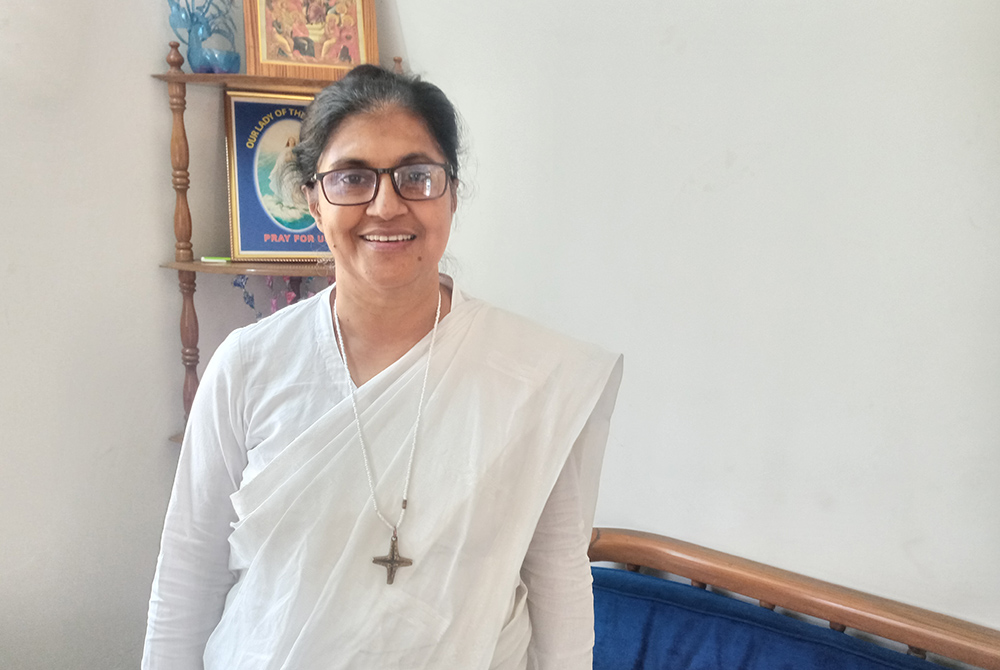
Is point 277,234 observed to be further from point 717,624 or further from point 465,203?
point 717,624

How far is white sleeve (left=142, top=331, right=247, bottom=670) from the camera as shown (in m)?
1.09

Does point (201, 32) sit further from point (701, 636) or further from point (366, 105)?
point (701, 636)

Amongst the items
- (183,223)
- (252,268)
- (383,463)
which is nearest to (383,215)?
(383,463)

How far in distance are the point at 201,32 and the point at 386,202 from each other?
42.9 inches

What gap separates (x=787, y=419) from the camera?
1.44 meters

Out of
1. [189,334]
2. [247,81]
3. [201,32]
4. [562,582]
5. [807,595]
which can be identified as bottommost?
[807,595]

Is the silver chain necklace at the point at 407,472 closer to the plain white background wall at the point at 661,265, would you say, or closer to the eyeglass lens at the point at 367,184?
the eyeglass lens at the point at 367,184

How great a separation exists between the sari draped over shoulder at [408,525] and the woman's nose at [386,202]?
0.21 meters

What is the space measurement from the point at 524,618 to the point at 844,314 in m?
0.79

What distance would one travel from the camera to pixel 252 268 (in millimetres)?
1822

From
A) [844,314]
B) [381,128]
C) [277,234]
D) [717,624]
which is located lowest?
[717,624]

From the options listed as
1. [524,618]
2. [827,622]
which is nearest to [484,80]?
[524,618]

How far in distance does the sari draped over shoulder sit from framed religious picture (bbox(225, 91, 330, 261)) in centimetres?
95

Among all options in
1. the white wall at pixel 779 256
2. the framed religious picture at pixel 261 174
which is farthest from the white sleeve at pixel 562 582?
the framed religious picture at pixel 261 174
